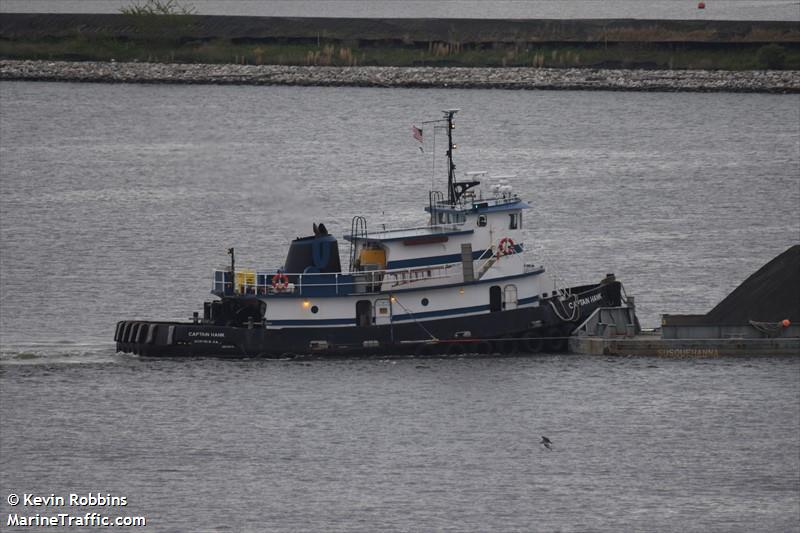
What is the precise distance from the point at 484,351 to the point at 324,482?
12.1m

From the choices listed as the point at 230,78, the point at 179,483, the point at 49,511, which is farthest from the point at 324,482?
the point at 230,78

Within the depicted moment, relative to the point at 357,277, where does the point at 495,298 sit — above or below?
below

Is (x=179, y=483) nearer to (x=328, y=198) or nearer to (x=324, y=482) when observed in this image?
(x=324, y=482)

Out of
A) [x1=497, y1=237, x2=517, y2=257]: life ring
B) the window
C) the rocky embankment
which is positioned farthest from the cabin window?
the rocky embankment

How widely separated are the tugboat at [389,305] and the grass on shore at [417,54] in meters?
83.3

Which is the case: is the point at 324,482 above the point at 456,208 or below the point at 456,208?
below

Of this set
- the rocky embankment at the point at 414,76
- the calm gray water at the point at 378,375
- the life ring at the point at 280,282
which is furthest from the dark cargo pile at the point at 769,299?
the rocky embankment at the point at 414,76

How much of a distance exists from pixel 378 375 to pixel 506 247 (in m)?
6.24

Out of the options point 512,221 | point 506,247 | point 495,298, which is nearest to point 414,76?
point 512,221

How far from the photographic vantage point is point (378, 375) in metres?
53.9

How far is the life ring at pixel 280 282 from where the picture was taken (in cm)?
5556

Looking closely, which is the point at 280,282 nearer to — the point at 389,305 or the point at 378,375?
the point at 389,305

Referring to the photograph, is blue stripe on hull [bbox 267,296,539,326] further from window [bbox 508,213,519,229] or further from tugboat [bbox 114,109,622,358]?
window [bbox 508,213,519,229]

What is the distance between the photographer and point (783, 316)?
56.3 metres
